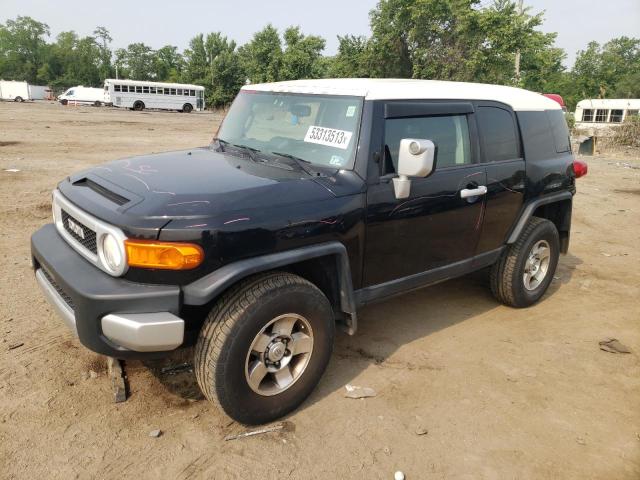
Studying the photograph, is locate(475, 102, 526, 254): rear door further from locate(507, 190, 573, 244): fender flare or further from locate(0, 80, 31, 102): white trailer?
locate(0, 80, 31, 102): white trailer

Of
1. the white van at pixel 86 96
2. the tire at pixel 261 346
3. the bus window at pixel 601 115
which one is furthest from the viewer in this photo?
the white van at pixel 86 96

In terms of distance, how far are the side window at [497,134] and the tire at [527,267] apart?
2.67 feet

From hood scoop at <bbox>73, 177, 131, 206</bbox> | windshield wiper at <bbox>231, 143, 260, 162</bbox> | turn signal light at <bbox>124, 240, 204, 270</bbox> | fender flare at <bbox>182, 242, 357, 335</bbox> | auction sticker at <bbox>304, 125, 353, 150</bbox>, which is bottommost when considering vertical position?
fender flare at <bbox>182, 242, 357, 335</bbox>

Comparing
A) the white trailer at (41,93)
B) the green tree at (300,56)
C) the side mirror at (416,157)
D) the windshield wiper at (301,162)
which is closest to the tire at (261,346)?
the windshield wiper at (301,162)

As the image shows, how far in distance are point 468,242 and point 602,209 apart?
274 inches

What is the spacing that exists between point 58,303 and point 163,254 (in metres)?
0.83

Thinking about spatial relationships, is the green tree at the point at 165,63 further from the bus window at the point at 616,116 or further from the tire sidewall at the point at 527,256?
the tire sidewall at the point at 527,256

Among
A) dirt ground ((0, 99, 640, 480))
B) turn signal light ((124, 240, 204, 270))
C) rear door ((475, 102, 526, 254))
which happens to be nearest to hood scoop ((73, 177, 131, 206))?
turn signal light ((124, 240, 204, 270))

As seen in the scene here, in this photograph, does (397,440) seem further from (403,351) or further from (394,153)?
(394,153)

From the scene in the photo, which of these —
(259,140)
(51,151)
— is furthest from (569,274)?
(51,151)

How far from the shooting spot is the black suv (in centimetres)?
247

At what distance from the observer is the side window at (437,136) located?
3.24 meters

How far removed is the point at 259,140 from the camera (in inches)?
145

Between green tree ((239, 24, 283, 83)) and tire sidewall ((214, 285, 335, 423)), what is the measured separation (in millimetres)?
43535
